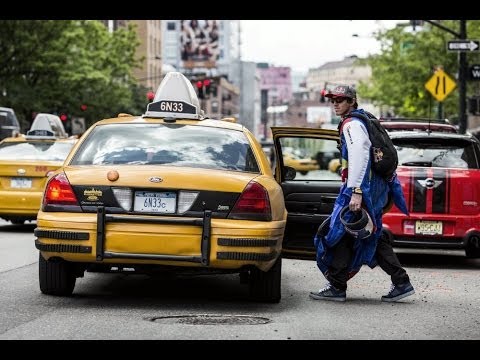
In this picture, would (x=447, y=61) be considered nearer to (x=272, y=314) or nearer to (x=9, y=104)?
(x=9, y=104)

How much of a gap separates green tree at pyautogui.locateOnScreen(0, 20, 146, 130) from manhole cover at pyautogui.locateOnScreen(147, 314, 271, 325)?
43.0 metres

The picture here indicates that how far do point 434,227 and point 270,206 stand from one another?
4.96 m

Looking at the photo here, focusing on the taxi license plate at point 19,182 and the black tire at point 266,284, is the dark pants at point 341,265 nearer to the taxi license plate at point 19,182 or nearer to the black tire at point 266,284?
the black tire at point 266,284

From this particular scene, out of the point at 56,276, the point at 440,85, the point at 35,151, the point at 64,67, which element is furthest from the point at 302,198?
the point at 64,67

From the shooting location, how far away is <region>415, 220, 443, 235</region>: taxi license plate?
1350cm

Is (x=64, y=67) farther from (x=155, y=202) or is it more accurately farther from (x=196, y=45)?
(x=196, y=45)

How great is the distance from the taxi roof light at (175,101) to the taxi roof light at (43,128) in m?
8.91

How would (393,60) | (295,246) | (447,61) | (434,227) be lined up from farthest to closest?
(393,60)
(447,61)
(434,227)
(295,246)

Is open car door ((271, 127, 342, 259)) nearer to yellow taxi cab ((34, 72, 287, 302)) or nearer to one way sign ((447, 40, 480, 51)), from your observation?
yellow taxi cab ((34, 72, 287, 302))

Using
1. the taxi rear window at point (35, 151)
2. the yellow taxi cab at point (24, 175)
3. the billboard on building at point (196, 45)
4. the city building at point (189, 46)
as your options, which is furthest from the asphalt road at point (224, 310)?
the city building at point (189, 46)

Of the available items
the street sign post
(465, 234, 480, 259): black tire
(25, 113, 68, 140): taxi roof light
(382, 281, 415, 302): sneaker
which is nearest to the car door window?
the street sign post
